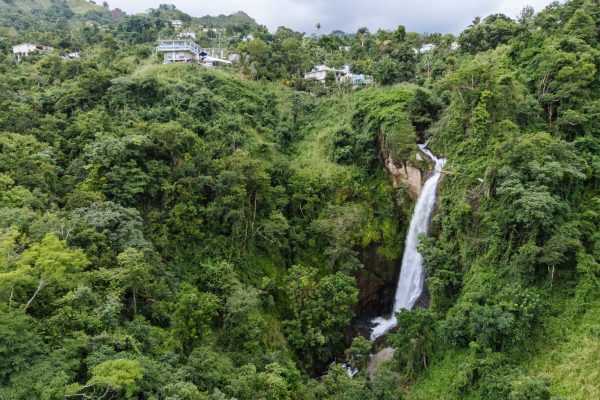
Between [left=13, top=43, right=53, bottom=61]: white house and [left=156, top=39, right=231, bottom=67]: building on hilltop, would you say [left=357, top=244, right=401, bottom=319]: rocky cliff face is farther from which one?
[left=13, top=43, right=53, bottom=61]: white house

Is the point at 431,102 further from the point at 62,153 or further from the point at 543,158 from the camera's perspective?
the point at 62,153

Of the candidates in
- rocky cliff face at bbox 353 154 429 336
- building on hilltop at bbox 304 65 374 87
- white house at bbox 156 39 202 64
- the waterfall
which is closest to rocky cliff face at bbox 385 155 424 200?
rocky cliff face at bbox 353 154 429 336

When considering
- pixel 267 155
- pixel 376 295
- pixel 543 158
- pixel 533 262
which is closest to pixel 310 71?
pixel 267 155

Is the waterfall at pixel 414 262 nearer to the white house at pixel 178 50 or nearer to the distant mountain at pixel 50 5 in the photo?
the white house at pixel 178 50

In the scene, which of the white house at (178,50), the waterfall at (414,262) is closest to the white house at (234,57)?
the white house at (178,50)

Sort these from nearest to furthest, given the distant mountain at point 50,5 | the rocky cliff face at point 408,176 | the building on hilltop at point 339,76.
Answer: the rocky cliff face at point 408,176
the building on hilltop at point 339,76
the distant mountain at point 50,5

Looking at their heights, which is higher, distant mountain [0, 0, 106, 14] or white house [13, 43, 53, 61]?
distant mountain [0, 0, 106, 14]
